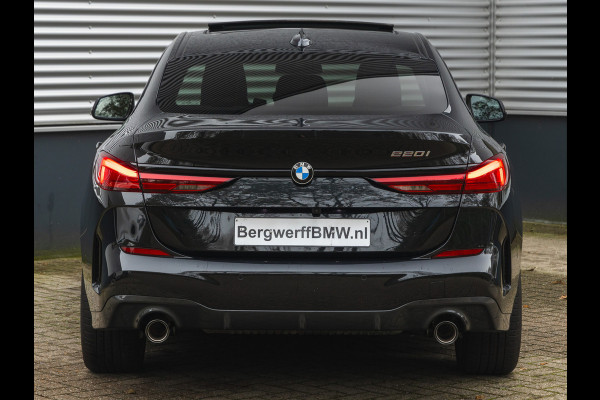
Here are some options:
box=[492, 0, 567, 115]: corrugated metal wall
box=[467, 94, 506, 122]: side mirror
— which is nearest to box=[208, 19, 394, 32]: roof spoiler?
box=[467, 94, 506, 122]: side mirror

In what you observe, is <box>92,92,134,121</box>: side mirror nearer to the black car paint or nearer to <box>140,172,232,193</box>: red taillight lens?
the black car paint

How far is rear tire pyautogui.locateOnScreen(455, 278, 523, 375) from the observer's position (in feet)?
18.7

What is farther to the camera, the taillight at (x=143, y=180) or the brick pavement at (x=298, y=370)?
the brick pavement at (x=298, y=370)

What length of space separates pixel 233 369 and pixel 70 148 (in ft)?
16.3

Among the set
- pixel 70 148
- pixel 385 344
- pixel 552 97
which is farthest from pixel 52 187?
pixel 552 97

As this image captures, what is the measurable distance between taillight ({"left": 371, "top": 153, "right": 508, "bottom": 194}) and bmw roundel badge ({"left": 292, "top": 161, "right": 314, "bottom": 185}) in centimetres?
27

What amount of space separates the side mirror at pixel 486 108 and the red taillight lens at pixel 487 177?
132cm

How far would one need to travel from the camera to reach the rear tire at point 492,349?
5715mm

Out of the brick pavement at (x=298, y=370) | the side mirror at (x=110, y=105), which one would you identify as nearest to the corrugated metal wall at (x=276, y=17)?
the brick pavement at (x=298, y=370)

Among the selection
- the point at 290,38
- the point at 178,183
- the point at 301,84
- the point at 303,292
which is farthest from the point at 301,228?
the point at 290,38

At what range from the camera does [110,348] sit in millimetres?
5781

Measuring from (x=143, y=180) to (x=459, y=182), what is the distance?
1.32 meters

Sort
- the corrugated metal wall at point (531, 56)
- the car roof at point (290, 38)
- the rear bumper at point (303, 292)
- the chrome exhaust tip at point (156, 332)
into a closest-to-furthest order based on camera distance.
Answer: the rear bumper at point (303, 292) < the chrome exhaust tip at point (156, 332) < the car roof at point (290, 38) < the corrugated metal wall at point (531, 56)

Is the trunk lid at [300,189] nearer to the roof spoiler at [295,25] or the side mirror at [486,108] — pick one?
the side mirror at [486,108]
